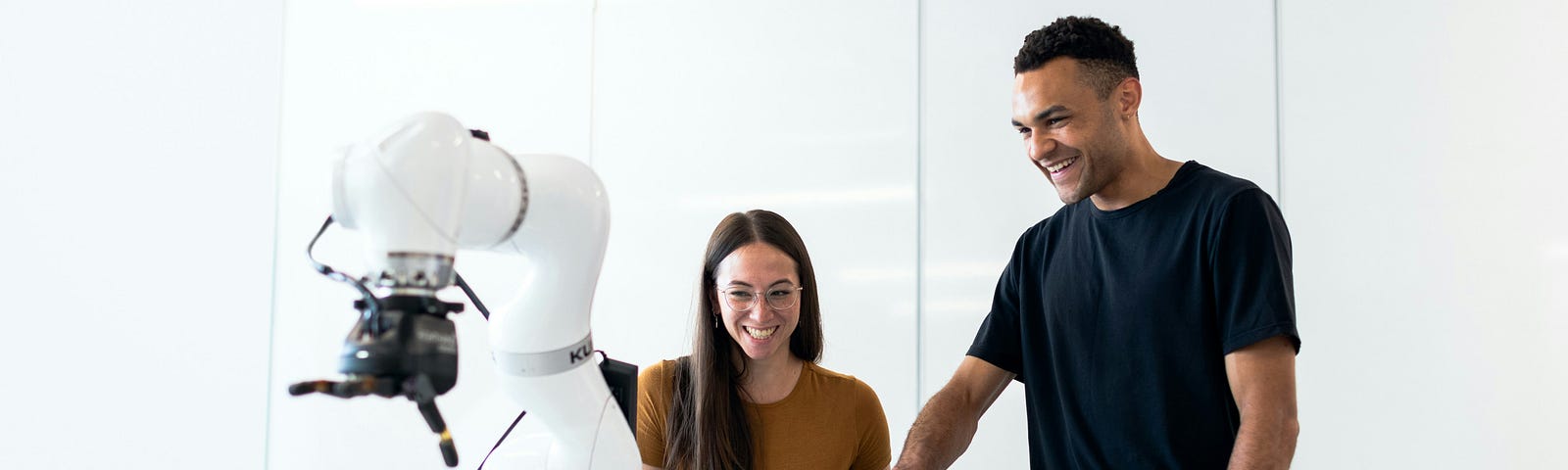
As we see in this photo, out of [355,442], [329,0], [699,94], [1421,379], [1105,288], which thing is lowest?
[355,442]

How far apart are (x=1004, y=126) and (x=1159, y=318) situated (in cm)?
149

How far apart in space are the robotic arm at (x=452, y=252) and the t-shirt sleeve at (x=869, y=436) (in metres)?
1.18

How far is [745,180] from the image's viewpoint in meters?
3.33

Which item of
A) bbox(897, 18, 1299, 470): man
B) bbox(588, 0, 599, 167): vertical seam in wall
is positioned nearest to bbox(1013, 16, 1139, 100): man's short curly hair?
bbox(897, 18, 1299, 470): man

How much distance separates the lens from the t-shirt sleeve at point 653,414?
7.36 ft

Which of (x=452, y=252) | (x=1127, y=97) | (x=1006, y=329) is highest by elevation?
(x=1127, y=97)

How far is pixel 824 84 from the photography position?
10.8 feet

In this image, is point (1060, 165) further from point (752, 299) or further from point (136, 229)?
point (136, 229)

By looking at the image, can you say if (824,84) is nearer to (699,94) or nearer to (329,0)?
(699,94)

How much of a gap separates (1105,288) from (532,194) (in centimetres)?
93

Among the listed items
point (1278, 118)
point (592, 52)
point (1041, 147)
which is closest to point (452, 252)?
point (1041, 147)

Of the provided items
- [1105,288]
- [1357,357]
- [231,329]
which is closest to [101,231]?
[231,329]

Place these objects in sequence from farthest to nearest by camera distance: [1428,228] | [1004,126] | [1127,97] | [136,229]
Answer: [136,229], [1004,126], [1428,228], [1127,97]

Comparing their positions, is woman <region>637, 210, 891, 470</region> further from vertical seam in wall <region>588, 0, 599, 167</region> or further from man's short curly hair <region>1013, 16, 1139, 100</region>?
vertical seam in wall <region>588, 0, 599, 167</region>
